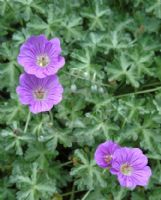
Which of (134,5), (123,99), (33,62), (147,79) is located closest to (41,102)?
(33,62)

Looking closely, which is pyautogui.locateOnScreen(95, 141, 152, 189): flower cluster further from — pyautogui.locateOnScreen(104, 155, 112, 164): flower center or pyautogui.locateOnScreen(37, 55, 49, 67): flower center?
pyautogui.locateOnScreen(37, 55, 49, 67): flower center

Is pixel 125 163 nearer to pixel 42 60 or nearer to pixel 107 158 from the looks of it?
pixel 107 158

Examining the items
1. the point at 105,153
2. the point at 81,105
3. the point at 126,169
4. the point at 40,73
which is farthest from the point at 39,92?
the point at 126,169

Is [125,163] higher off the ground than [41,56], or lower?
lower

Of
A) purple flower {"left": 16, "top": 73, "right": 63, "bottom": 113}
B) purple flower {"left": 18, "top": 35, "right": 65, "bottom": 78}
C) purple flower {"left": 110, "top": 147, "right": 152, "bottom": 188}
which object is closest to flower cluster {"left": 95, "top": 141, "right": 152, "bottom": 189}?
purple flower {"left": 110, "top": 147, "right": 152, "bottom": 188}

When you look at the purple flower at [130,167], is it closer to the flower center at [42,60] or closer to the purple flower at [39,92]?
the purple flower at [39,92]

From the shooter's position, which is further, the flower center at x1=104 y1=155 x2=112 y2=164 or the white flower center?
the white flower center

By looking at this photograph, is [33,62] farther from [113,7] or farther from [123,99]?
[113,7]

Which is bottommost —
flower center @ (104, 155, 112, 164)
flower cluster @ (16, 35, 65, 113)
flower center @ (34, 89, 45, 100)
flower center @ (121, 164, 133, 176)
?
flower center @ (121, 164, 133, 176)

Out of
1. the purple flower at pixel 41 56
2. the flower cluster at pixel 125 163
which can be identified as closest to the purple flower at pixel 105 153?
the flower cluster at pixel 125 163
